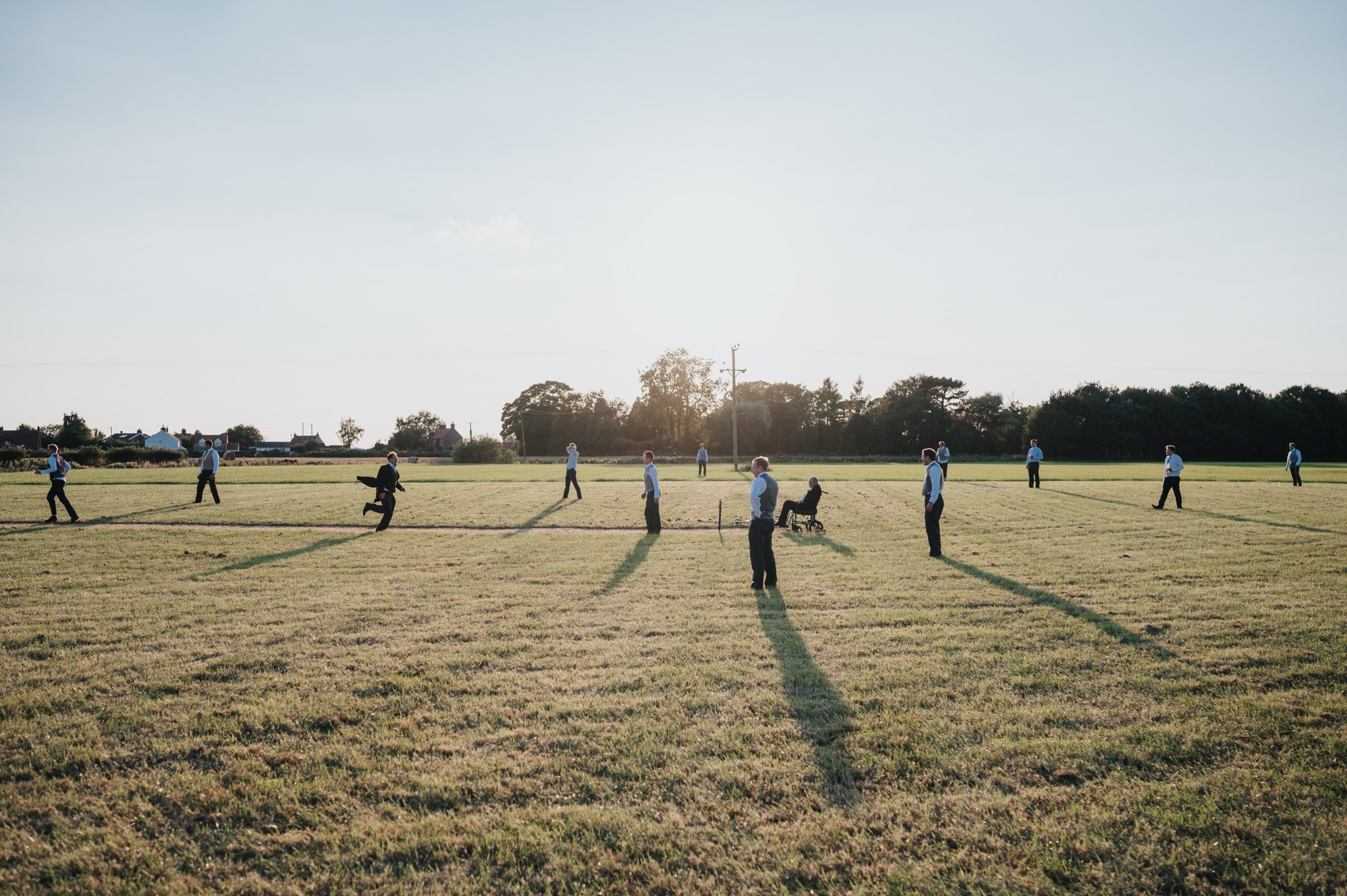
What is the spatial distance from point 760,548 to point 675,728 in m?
5.26

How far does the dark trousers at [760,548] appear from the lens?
10203 millimetres

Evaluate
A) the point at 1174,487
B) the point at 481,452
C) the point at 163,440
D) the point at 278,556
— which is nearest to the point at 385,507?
the point at 278,556

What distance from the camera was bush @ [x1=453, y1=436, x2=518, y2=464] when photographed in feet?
221

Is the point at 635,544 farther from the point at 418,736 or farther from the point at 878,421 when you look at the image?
the point at 878,421

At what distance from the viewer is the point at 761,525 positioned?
10.2 m

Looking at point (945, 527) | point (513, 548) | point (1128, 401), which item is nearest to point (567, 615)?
point (513, 548)

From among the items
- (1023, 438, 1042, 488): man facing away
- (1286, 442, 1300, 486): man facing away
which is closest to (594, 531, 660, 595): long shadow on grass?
(1023, 438, 1042, 488): man facing away

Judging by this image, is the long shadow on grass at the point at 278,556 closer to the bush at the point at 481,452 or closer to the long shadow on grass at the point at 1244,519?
the long shadow on grass at the point at 1244,519

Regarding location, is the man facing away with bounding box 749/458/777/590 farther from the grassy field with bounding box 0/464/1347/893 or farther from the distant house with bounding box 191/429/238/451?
the distant house with bounding box 191/429/238/451

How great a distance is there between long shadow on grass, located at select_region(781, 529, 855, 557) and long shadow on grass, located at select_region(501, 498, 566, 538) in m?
7.27

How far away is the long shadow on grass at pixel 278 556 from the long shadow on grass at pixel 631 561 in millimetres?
7012

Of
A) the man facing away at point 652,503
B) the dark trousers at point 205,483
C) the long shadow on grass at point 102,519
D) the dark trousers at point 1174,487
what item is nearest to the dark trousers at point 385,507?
the man facing away at point 652,503

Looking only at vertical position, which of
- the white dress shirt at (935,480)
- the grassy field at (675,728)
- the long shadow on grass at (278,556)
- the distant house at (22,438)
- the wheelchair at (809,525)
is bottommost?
the grassy field at (675,728)

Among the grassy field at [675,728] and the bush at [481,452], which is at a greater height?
the bush at [481,452]
